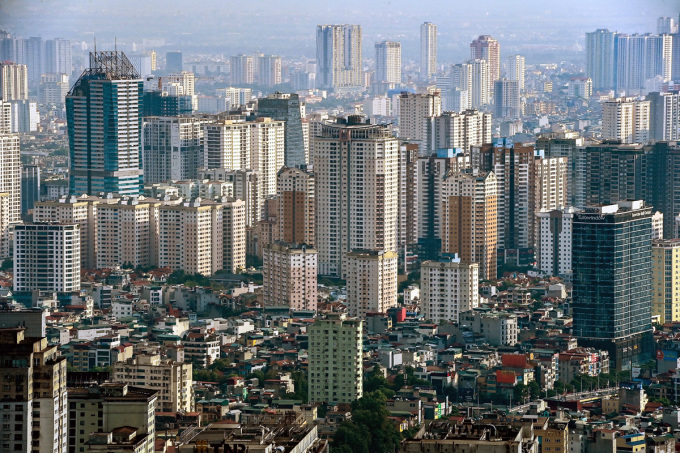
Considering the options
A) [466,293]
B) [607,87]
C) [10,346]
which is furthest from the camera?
[607,87]

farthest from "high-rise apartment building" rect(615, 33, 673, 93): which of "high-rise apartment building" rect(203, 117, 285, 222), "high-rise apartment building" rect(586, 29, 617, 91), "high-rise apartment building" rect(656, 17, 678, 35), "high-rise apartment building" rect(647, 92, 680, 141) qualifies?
"high-rise apartment building" rect(203, 117, 285, 222)

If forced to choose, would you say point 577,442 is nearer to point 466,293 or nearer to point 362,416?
point 362,416

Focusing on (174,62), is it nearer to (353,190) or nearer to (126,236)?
(126,236)

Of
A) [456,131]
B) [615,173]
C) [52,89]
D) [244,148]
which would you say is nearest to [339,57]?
[52,89]

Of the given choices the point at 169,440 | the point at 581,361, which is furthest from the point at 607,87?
the point at 169,440

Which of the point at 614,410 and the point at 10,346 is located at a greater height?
the point at 10,346

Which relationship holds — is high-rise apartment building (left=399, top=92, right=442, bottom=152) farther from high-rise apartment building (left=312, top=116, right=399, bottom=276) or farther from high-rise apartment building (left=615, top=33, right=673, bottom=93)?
high-rise apartment building (left=312, top=116, right=399, bottom=276)

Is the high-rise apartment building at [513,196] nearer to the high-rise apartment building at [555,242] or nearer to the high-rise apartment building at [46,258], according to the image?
the high-rise apartment building at [555,242]
